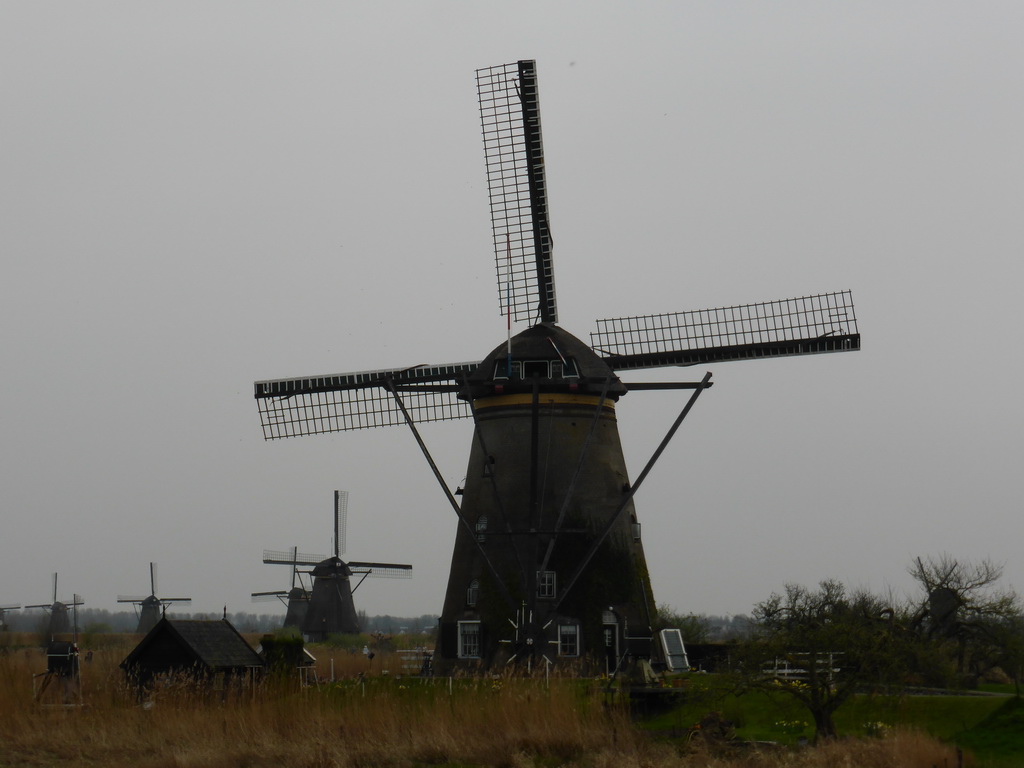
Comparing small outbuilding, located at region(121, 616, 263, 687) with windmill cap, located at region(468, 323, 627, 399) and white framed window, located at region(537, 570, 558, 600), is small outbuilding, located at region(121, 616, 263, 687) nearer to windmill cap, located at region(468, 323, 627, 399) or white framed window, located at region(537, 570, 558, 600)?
white framed window, located at region(537, 570, 558, 600)

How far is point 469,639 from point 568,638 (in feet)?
6.64

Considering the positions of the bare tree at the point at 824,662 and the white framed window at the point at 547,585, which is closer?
the bare tree at the point at 824,662

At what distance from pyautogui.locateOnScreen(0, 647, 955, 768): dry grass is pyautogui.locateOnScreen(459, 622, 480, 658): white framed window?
5.99 m

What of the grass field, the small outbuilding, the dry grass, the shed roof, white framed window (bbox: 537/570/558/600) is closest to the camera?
the dry grass

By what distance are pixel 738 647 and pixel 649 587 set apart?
7241mm

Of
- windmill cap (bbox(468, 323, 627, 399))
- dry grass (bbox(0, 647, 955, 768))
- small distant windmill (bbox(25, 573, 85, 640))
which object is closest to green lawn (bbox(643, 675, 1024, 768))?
dry grass (bbox(0, 647, 955, 768))

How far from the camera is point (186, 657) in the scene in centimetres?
2225

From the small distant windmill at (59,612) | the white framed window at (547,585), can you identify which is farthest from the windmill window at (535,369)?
the small distant windmill at (59,612)

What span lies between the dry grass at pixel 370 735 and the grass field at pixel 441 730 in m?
0.02

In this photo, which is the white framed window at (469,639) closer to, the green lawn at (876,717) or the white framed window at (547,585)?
the white framed window at (547,585)

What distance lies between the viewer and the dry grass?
15.8 metres

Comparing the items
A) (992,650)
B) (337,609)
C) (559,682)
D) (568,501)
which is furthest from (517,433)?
(337,609)

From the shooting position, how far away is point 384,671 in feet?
86.2

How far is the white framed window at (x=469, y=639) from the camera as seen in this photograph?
25.3 m
